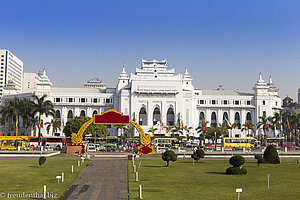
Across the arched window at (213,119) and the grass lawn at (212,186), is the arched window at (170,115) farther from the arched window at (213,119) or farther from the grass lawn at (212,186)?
the grass lawn at (212,186)

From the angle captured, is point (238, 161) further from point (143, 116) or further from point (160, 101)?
point (143, 116)

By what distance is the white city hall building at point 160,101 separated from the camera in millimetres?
137375

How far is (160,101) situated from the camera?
138250 mm

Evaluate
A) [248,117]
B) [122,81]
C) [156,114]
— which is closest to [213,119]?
[248,117]

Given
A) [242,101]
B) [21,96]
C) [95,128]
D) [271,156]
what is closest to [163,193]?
[271,156]

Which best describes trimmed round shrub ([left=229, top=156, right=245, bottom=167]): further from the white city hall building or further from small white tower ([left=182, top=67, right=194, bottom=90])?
small white tower ([left=182, top=67, right=194, bottom=90])

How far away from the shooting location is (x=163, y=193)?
86.5 feet

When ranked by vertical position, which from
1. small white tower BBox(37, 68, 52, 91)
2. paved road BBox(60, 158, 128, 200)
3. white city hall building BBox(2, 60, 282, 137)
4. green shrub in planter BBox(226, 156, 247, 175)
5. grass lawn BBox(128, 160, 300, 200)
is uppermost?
small white tower BBox(37, 68, 52, 91)

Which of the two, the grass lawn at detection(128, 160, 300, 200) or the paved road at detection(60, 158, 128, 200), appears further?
the grass lawn at detection(128, 160, 300, 200)

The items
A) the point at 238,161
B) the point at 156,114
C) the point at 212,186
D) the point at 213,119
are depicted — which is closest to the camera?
the point at 212,186

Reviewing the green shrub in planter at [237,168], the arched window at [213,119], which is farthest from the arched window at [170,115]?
the green shrub in planter at [237,168]

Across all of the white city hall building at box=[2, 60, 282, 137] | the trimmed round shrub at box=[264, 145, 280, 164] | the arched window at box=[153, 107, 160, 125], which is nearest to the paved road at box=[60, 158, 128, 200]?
the trimmed round shrub at box=[264, 145, 280, 164]

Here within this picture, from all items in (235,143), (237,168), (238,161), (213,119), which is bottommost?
(237,168)

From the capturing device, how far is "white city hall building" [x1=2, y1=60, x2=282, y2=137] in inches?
5408
